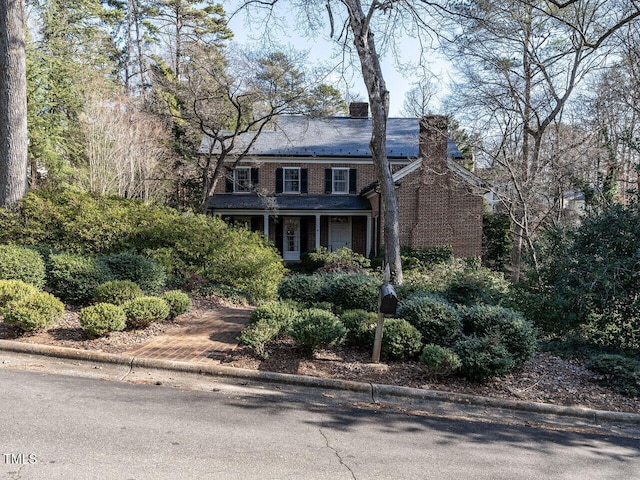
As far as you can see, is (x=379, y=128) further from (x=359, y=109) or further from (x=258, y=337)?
(x=359, y=109)

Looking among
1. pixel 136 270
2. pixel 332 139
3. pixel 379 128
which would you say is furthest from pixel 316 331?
pixel 332 139

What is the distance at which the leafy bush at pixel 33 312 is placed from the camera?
5.73 m

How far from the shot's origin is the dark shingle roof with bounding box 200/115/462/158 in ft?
77.8

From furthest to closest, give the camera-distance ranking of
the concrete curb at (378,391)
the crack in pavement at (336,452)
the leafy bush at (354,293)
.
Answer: the leafy bush at (354,293)
the concrete curb at (378,391)
the crack in pavement at (336,452)

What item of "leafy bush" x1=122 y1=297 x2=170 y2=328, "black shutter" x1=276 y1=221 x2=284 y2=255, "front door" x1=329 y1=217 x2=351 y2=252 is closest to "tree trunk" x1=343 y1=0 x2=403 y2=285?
"leafy bush" x1=122 y1=297 x2=170 y2=328

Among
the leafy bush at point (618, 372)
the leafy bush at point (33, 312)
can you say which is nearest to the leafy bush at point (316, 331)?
the leafy bush at point (33, 312)

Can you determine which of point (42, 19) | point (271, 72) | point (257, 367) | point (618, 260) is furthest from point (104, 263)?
point (42, 19)

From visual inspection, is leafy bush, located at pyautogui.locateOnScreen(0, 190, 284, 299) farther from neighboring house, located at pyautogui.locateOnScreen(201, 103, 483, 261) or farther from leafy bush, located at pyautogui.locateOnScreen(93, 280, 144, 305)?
neighboring house, located at pyautogui.locateOnScreen(201, 103, 483, 261)

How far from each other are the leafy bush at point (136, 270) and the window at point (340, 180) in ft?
54.7

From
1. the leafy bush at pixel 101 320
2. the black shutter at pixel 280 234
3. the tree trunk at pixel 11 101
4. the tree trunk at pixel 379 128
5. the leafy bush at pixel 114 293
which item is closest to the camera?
the leafy bush at pixel 101 320

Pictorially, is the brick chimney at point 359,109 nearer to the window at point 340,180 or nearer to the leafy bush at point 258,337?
the window at point 340,180

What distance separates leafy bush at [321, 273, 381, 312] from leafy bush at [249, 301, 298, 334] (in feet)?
5.24

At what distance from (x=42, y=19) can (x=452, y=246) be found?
21598mm

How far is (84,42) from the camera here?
944 inches
